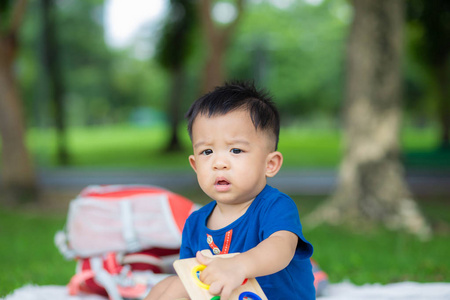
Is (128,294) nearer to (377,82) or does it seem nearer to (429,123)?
(377,82)

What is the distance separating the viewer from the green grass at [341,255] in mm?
3789

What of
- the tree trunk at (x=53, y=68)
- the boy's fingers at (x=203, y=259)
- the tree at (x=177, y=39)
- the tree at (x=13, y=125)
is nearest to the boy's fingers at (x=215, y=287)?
the boy's fingers at (x=203, y=259)

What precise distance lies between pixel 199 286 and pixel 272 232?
1.05ft

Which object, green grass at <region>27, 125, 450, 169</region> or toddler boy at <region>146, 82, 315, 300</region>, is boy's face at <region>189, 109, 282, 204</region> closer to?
toddler boy at <region>146, 82, 315, 300</region>

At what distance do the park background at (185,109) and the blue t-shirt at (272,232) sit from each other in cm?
72

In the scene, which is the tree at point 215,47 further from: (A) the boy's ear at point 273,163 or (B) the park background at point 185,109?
(A) the boy's ear at point 273,163

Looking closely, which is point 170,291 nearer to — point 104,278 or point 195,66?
point 104,278

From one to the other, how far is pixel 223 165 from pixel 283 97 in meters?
Result: 14.5

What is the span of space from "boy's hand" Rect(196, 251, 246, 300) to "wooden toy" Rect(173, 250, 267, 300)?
0.17ft

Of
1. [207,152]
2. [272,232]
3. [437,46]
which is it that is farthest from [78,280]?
[437,46]

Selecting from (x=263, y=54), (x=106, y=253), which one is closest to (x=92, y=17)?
(x=263, y=54)

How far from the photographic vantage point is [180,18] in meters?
14.9

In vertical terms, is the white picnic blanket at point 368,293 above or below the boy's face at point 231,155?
below

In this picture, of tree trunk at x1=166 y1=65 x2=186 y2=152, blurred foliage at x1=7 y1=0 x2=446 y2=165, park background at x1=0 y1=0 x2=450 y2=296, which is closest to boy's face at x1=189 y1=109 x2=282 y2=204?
park background at x1=0 y1=0 x2=450 y2=296
